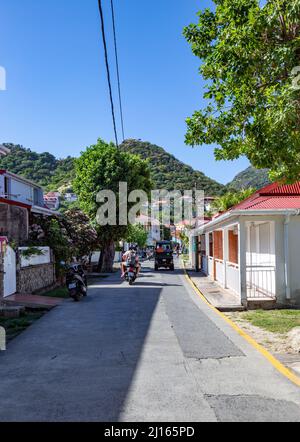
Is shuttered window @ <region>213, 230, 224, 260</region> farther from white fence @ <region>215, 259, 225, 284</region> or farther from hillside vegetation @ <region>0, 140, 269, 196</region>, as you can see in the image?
hillside vegetation @ <region>0, 140, 269, 196</region>

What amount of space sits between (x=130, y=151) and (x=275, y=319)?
233 feet

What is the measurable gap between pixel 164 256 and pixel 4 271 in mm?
23673

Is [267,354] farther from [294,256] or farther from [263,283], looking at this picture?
[263,283]

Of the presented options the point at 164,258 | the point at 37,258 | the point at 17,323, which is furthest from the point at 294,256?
the point at 164,258

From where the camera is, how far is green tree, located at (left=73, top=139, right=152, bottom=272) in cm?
3278

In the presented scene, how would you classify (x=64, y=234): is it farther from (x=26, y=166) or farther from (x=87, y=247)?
(x=26, y=166)

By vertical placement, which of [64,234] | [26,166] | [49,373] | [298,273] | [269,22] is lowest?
[49,373]

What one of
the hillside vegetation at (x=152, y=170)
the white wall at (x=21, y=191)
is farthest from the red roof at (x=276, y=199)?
the hillside vegetation at (x=152, y=170)

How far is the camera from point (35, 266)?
17.5 metres

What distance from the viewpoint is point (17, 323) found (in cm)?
1111

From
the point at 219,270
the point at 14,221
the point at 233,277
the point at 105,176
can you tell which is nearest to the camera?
the point at 233,277

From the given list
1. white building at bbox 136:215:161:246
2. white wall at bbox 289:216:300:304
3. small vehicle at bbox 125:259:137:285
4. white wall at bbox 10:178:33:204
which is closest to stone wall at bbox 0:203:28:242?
small vehicle at bbox 125:259:137:285
